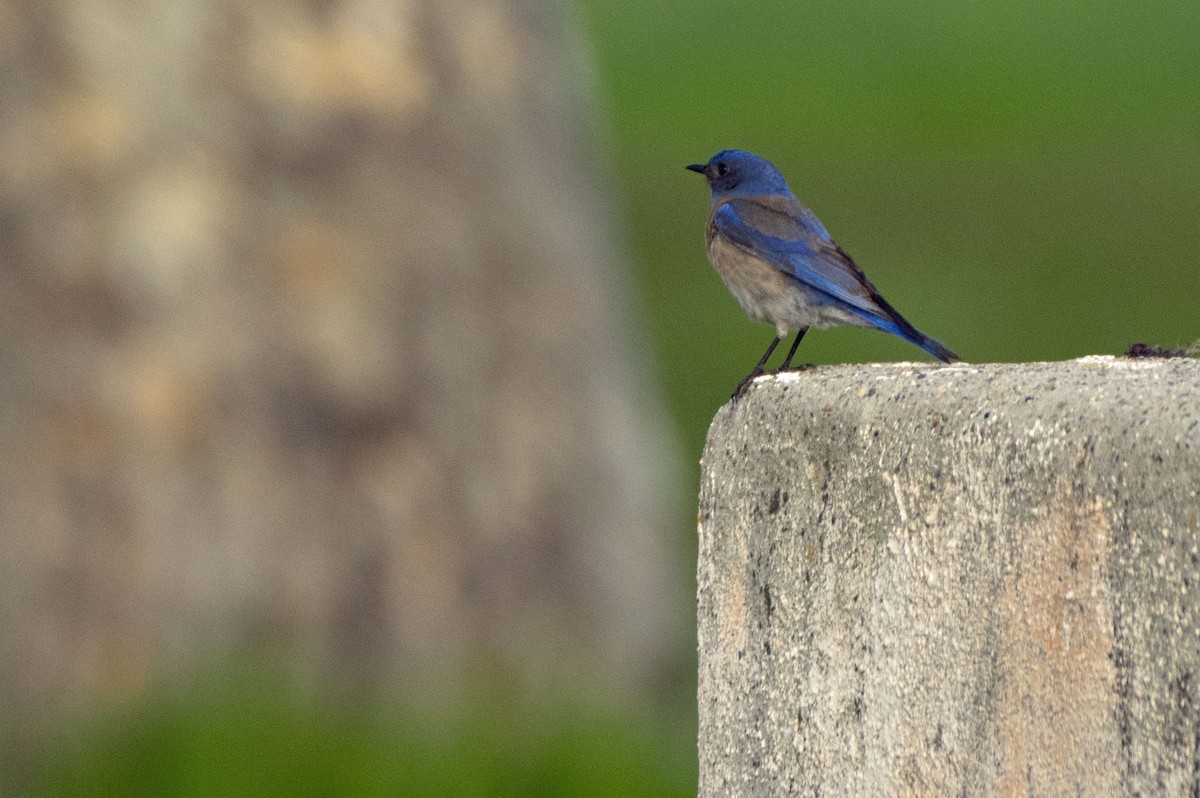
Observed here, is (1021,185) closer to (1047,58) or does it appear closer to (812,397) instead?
(1047,58)

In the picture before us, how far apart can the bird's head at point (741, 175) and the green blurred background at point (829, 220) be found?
4.51ft

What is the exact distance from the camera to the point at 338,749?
175 inches

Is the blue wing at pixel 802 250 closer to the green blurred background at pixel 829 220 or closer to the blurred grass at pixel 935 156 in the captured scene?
the green blurred background at pixel 829 220

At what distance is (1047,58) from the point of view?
21.7 metres

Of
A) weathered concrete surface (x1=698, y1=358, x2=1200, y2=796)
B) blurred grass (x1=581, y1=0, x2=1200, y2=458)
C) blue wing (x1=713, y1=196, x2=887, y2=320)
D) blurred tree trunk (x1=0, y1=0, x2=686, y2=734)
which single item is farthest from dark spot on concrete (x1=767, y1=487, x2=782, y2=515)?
blurred grass (x1=581, y1=0, x2=1200, y2=458)

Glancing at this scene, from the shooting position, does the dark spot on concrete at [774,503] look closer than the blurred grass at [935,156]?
Yes

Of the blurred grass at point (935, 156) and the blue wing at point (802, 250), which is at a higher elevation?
the blurred grass at point (935, 156)

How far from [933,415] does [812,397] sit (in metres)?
0.28

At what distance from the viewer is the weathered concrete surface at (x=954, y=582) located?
1623mm

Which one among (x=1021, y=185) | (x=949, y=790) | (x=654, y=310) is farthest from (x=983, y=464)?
(x=1021, y=185)

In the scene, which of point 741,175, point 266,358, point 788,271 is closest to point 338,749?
point 266,358

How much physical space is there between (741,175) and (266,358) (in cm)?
142

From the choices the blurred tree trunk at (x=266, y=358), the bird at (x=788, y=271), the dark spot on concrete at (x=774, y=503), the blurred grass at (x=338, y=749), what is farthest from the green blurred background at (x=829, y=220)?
the dark spot on concrete at (x=774, y=503)

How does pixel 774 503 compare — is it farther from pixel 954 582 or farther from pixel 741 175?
pixel 741 175
